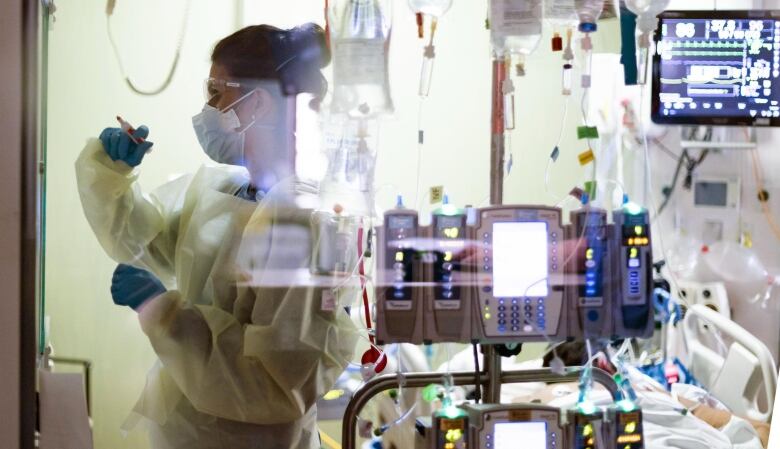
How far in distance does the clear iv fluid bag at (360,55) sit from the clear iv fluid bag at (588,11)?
44 cm

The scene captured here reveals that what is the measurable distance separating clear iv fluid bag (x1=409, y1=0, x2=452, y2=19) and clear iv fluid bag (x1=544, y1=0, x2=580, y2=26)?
228 millimetres

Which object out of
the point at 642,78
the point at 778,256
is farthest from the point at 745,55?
the point at 778,256

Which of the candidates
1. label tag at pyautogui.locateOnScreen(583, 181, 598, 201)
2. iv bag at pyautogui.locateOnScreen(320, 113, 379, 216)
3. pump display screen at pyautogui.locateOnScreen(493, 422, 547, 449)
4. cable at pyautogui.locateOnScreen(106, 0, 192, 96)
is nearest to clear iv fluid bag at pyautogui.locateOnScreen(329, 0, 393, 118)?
iv bag at pyautogui.locateOnScreen(320, 113, 379, 216)

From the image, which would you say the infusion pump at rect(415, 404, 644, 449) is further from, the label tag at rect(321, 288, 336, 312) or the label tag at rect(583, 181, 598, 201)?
the label tag at rect(583, 181, 598, 201)

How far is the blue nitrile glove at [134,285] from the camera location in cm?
204

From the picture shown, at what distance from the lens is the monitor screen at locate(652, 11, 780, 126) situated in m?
2.17

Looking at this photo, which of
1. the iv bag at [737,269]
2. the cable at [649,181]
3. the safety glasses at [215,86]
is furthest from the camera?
the iv bag at [737,269]

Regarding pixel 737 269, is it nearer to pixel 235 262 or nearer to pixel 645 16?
pixel 645 16

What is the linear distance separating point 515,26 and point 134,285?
1.05m

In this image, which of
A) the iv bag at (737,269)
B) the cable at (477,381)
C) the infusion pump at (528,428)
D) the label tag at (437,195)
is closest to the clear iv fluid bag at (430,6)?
the label tag at (437,195)

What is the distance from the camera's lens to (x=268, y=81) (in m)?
2.08

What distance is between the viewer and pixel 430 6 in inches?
83.0

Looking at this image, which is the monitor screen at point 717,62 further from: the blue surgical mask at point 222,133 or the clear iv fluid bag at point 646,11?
the blue surgical mask at point 222,133

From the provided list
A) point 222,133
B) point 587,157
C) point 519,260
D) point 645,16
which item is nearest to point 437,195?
point 519,260
